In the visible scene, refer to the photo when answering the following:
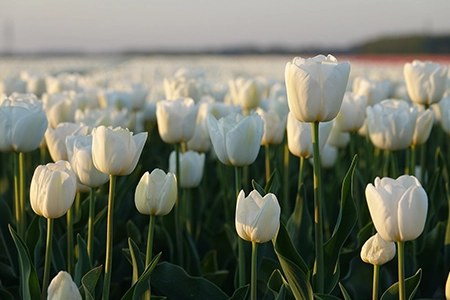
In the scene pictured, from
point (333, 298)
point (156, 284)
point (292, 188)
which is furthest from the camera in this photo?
point (292, 188)

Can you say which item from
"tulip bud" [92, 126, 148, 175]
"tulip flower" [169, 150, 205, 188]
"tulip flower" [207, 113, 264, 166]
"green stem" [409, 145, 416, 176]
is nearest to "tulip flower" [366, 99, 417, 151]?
"green stem" [409, 145, 416, 176]

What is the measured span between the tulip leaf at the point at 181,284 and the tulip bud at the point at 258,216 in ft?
0.99

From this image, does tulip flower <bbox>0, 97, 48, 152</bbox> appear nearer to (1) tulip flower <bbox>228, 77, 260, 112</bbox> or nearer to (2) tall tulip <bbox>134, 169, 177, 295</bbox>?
(2) tall tulip <bbox>134, 169, 177, 295</bbox>

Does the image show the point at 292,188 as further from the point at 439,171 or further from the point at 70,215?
the point at 70,215

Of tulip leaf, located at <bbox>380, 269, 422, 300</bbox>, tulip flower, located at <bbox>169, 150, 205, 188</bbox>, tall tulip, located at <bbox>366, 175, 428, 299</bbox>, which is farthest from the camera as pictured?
tulip flower, located at <bbox>169, 150, 205, 188</bbox>

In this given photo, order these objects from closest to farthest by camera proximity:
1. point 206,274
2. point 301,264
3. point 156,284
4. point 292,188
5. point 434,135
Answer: point 301,264, point 156,284, point 206,274, point 292,188, point 434,135

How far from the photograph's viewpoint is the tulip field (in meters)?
1.35

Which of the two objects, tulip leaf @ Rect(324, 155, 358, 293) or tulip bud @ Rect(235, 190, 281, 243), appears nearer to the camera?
tulip bud @ Rect(235, 190, 281, 243)

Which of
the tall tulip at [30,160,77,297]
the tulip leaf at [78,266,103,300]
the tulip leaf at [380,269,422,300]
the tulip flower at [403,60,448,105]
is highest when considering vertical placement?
the tulip flower at [403,60,448,105]

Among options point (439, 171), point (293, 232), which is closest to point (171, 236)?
point (293, 232)

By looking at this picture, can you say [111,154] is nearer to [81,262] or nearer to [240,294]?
[81,262]

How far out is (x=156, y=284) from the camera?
5.25ft

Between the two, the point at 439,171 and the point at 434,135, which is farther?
the point at 434,135

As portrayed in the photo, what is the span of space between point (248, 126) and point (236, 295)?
0.48 m
